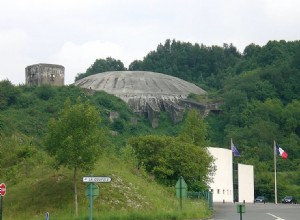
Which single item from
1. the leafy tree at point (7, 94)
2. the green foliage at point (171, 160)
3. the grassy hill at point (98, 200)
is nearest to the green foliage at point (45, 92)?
the leafy tree at point (7, 94)

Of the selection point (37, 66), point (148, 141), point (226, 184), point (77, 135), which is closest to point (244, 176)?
point (226, 184)

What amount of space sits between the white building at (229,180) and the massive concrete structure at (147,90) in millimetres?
42184

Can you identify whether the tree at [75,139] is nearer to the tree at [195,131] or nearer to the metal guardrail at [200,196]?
the metal guardrail at [200,196]

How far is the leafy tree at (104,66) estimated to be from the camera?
7657 inches

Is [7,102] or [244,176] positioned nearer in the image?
[244,176]

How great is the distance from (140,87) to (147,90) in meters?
2.25

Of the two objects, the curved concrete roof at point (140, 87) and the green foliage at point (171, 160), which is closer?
the green foliage at point (171, 160)

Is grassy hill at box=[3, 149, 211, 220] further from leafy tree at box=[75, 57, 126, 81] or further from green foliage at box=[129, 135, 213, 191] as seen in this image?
leafy tree at box=[75, 57, 126, 81]

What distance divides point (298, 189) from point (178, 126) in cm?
3627

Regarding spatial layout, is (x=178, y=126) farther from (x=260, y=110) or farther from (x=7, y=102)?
(x=7, y=102)

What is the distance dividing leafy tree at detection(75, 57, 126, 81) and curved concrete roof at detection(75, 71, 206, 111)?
45140mm

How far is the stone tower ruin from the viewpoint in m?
128

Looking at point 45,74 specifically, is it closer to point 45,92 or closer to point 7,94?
point 45,92

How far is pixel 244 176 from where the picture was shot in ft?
267
